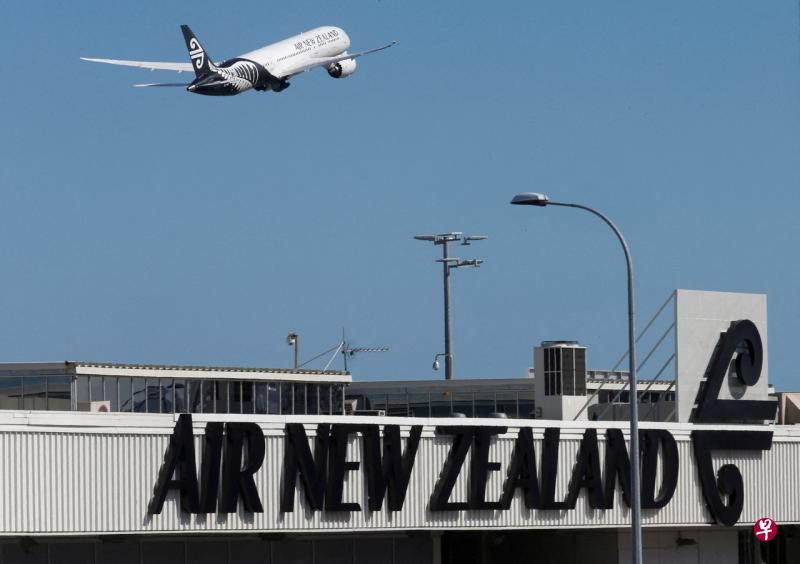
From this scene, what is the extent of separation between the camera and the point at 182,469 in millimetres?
40219

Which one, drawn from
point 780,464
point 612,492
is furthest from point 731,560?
point 612,492

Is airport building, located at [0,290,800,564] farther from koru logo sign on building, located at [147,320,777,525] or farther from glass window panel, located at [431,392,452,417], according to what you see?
glass window panel, located at [431,392,452,417]

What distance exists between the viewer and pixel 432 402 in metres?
78.0

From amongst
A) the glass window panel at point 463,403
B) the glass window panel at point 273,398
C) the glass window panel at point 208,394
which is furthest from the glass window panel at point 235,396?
the glass window panel at point 463,403

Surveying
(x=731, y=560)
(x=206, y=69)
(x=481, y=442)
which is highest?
(x=206, y=69)

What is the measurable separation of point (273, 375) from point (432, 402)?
43.7 feet

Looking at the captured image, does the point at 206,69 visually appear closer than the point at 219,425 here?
No

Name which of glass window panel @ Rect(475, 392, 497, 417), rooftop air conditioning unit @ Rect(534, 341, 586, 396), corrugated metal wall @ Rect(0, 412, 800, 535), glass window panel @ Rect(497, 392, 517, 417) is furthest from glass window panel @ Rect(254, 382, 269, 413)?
corrugated metal wall @ Rect(0, 412, 800, 535)

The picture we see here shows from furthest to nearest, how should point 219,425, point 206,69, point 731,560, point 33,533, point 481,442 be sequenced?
1. point 206,69
2. point 731,560
3. point 481,442
4. point 219,425
5. point 33,533

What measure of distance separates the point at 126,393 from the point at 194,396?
3.26 meters

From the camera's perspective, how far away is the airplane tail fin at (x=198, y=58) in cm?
7788

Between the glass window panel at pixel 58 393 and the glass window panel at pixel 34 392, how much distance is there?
419 millimetres

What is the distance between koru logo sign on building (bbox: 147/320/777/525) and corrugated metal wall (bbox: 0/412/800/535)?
0.20m

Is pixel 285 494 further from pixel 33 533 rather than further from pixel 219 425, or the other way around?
pixel 33 533
